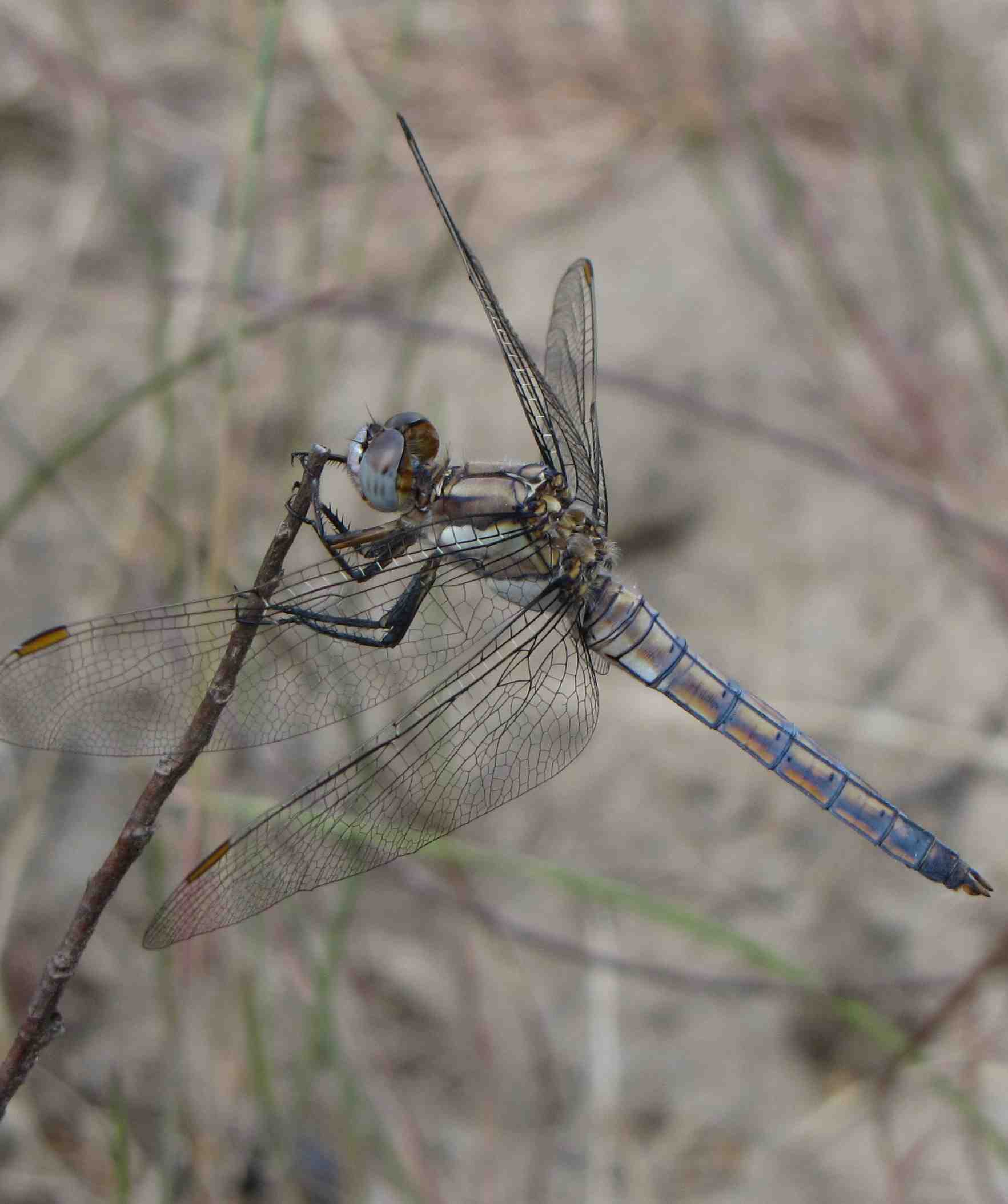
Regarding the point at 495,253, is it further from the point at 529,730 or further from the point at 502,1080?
the point at 502,1080

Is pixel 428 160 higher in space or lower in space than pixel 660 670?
higher

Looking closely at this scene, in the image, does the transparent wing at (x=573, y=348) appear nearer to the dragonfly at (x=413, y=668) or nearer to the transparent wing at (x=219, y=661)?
the dragonfly at (x=413, y=668)

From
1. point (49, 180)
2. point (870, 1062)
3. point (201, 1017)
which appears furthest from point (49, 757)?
point (49, 180)

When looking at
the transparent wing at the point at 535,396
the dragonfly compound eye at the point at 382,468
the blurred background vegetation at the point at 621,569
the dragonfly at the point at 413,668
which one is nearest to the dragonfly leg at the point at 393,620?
the dragonfly at the point at 413,668

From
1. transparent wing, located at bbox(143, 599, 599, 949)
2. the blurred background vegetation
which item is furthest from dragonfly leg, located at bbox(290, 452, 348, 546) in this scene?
the blurred background vegetation

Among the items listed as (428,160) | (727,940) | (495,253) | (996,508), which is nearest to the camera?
(727,940)

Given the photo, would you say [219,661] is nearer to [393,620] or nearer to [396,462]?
[393,620]

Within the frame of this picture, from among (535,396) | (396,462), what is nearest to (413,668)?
(396,462)
